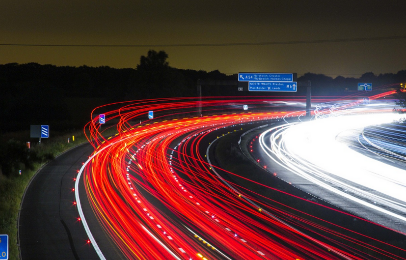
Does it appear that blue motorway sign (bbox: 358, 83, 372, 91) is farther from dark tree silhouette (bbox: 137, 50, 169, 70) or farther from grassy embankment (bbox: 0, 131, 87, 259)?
grassy embankment (bbox: 0, 131, 87, 259)

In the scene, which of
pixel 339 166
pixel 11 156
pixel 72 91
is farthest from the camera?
pixel 72 91

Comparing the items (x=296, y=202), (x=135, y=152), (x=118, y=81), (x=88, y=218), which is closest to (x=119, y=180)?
(x=88, y=218)

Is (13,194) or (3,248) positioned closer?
(3,248)

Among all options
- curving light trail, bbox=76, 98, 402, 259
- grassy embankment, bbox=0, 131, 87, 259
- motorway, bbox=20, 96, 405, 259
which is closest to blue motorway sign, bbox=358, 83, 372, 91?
curving light trail, bbox=76, 98, 402, 259

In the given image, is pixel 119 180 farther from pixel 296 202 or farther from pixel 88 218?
pixel 296 202

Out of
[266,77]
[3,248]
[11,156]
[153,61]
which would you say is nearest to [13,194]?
[11,156]

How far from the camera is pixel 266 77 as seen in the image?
58.3 meters

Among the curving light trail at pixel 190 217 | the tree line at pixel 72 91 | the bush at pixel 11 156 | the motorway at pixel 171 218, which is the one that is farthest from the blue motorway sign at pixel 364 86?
the bush at pixel 11 156

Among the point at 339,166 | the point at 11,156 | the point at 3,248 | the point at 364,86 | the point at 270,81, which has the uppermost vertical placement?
the point at 270,81

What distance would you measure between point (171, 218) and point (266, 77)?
4348cm

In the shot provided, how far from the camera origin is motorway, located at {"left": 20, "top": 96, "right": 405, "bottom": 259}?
13.0 m

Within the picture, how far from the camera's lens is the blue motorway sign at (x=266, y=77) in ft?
190

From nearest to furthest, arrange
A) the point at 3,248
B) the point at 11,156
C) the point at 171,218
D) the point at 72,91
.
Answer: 1. the point at 3,248
2. the point at 11,156
3. the point at 171,218
4. the point at 72,91

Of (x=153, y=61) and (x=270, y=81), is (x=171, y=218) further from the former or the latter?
(x=153, y=61)
